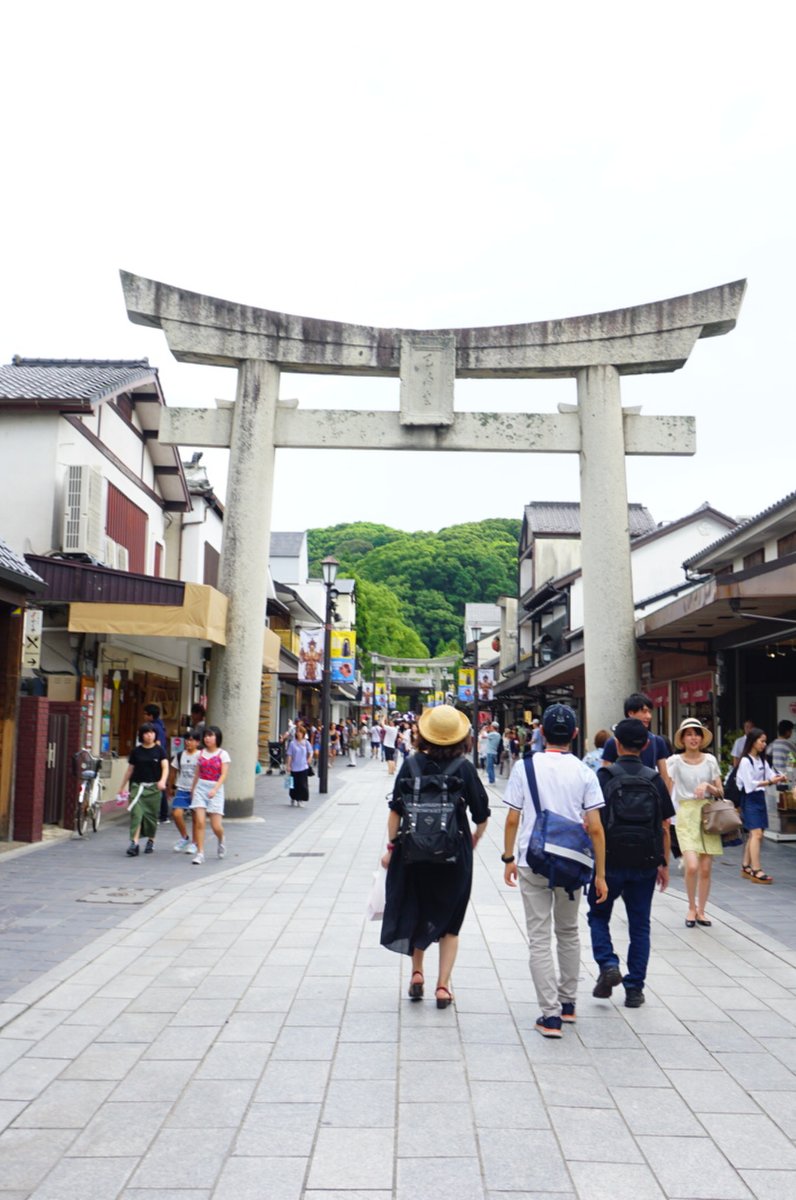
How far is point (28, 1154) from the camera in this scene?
4262 mm

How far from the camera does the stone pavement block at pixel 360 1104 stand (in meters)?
4.59

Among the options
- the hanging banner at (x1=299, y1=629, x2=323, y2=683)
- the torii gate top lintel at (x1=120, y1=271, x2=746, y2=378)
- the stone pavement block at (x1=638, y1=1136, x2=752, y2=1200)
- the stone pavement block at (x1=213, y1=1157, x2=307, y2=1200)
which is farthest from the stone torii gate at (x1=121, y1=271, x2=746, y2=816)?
the stone pavement block at (x1=213, y1=1157, x2=307, y2=1200)

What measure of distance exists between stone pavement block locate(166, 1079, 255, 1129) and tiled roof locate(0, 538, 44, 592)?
325 inches

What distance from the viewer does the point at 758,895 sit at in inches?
430

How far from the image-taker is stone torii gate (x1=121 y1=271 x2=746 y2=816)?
710 inches

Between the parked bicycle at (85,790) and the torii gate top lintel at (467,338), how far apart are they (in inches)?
285

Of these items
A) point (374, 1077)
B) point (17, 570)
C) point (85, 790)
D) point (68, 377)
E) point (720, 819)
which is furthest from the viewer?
point (68, 377)

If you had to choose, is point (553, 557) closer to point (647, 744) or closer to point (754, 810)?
point (754, 810)

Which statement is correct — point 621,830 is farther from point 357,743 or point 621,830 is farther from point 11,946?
Answer: point 357,743

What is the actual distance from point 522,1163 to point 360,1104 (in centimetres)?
90

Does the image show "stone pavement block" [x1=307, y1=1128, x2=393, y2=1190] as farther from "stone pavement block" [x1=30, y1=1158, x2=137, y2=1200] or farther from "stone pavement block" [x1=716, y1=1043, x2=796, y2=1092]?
"stone pavement block" [x1=716, y1=1043, x2=796, y2=1092]

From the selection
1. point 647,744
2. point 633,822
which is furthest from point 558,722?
point 647,744

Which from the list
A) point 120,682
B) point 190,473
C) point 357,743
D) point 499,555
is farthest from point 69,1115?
point 499,555

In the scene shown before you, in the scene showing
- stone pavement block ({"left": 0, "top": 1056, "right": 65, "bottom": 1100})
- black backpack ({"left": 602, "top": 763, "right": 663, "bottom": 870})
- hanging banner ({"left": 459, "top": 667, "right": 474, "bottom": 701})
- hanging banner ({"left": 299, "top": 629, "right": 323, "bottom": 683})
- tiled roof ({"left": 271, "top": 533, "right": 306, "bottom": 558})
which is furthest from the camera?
tiled roof ({"left": 271, "top": 533, "right": 306, "bottom": 558})
